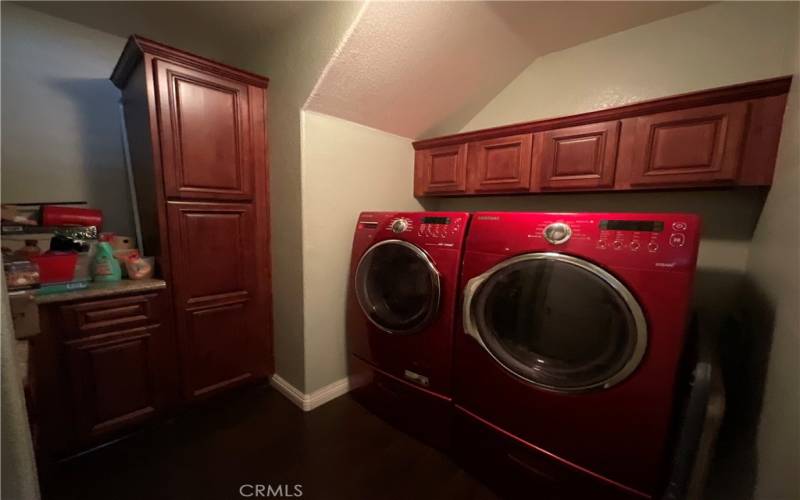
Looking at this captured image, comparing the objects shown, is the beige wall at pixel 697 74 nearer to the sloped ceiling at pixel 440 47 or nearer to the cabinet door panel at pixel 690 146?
the sloped ceiling at pixel 440 47

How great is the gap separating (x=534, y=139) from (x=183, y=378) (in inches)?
90.2

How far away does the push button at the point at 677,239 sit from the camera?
815 mm

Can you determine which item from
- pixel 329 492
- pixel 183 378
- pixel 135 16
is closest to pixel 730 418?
pixel 329 492

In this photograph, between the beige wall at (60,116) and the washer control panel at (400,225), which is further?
the beige wall at (60,116)

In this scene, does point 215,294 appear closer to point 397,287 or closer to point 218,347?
point 218,347

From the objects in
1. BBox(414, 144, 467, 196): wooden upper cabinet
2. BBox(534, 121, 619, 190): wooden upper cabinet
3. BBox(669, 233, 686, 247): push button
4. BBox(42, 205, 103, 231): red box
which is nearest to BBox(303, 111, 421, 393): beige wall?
BBox(414, 144, 467, 196): wooden upper cabinet

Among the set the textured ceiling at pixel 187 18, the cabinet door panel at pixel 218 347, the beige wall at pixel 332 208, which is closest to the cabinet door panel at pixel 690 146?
the beige wall at pixel 332 208

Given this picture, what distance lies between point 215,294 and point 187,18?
1498mm

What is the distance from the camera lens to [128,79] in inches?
59.1

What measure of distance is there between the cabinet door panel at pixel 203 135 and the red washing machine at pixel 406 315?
0.76 m

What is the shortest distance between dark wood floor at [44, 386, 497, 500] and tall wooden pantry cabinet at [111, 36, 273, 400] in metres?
0.24

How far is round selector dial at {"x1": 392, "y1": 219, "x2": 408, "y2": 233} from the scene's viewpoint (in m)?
1.40

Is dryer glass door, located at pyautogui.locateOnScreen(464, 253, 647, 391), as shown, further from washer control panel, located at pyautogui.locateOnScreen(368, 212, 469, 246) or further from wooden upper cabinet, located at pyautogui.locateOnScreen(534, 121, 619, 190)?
wooden upper cabinet, located at pyautogui.locateOnScreen(534, 121, 619, 190)

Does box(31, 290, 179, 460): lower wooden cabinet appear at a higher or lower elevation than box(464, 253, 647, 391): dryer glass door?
lower
